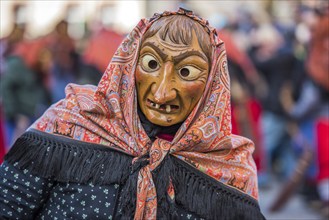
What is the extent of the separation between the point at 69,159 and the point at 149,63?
50cm

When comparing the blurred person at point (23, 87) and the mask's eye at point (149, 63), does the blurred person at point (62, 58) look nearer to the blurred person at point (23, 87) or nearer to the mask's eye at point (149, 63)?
the blurred person at point (23, 87)

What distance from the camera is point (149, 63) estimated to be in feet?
11.0

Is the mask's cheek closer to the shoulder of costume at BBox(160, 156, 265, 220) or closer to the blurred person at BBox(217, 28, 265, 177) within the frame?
the shoulder of costume at BBox(160, 156, 265, 220)

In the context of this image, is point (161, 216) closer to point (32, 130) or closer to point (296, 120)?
point (32, 130)

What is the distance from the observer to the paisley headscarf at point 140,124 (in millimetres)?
3301

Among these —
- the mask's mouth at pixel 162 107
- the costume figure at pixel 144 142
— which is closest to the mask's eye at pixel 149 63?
the costume figure at pixel 144 142

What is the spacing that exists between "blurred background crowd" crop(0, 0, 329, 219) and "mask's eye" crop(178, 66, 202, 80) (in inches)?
152

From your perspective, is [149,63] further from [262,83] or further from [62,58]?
[262,83]

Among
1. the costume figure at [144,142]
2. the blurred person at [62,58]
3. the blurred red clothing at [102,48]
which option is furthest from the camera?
the blurred person at [62,58]

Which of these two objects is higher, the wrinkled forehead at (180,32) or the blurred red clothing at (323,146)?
the wrinkled forehead at (180,32)

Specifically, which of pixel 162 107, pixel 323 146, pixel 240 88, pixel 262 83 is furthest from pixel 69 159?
pixel 262 83

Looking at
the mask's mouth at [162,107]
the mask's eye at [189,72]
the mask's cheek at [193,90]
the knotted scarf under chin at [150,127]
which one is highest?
the mask's eye at [189,72]

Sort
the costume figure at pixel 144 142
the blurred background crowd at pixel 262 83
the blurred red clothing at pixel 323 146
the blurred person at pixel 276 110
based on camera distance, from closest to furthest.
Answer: the costume figure at pixel 144 142 < the blurred red clothing at pixel 323 146 < the blurred background crowd at pixel 262 83 < the blurred person at pixel 276 110

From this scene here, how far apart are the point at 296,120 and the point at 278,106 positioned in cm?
147
